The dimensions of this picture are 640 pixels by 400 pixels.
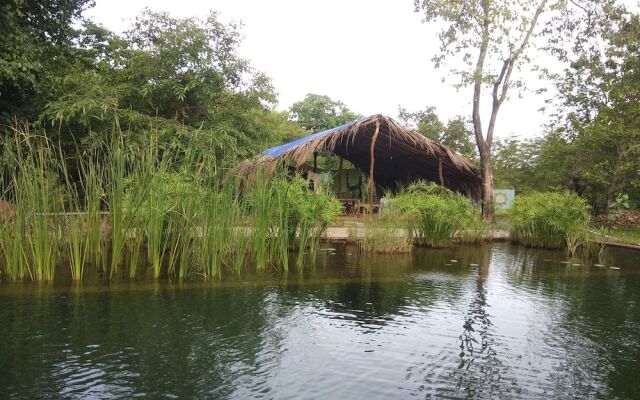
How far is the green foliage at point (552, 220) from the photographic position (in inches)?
322

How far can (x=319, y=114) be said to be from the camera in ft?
85.1

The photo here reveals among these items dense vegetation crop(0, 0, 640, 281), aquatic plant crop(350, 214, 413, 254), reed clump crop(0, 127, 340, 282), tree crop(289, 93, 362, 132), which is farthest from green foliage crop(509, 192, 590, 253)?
tree crop(289, 93, 362, 132)

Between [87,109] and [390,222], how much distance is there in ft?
18.5

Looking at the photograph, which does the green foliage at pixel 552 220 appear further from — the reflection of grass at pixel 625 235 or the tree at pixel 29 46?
the tree at pixel 29 46

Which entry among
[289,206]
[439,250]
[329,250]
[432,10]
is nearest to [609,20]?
[432,10]

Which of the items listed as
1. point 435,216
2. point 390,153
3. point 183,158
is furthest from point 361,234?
point 390,153

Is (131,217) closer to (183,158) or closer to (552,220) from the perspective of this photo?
(183,158)

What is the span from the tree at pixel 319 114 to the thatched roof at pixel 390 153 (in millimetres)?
8963

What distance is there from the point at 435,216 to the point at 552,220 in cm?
213

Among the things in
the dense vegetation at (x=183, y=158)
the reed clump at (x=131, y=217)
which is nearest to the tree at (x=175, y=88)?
the dense vegetation at (x=183, y=158)

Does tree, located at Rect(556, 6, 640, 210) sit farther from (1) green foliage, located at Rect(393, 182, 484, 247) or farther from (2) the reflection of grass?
(1) green foliage, located at Rect(393, 182, 484, 247)

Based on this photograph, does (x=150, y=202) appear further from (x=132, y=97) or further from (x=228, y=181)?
(x=132, y=97)

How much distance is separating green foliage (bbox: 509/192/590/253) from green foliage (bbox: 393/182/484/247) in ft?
3.48

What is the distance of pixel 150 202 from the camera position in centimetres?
427
